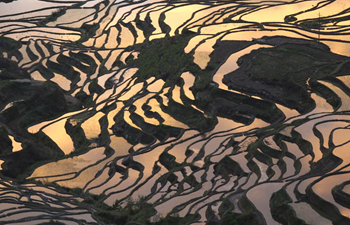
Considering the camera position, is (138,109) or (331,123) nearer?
(331,123)

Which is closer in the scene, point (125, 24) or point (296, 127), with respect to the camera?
point (296, 127)

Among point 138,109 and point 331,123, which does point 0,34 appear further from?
point 331,123

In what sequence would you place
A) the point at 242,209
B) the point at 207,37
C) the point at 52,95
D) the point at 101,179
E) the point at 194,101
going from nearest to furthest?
the point at 242,209, the point at 101,179, the point at 194,101, the point at 52,95, the point at 207,37

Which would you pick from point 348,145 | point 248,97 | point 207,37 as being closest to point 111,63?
point 207,37

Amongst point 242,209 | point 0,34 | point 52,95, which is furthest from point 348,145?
point 0,34

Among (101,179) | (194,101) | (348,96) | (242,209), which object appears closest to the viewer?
(242,209)

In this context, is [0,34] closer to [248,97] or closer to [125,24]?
[125,24]
